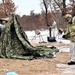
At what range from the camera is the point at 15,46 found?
41.9 ft

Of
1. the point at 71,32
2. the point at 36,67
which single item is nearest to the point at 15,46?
the point at 36,67

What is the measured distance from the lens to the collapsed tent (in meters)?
12.1

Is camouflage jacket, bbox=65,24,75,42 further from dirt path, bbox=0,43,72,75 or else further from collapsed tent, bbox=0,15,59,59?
collapsed tent, bbox=0,15,59,59

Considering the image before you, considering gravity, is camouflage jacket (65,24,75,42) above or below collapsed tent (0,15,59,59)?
above

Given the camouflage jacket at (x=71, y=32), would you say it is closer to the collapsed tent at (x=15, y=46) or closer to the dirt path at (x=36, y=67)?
the dirt path at (x=36, y=67)

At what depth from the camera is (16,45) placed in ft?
42.0

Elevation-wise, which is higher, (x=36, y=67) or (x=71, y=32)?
(x=71, y=32)

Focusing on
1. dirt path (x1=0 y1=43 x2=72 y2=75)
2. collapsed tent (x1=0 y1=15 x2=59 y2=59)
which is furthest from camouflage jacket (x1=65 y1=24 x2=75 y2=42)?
collapsed tent (x1=0 y1=15 x2=59 y2=59)

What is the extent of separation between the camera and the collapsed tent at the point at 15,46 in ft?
39.6

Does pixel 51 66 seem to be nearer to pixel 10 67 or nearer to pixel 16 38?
pixel 10 67

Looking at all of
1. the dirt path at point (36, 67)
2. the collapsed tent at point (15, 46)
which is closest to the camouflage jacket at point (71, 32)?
the dirt path at point (36, 67)

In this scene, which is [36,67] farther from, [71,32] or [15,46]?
[15,46]

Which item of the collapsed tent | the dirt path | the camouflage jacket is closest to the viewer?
the dirt path

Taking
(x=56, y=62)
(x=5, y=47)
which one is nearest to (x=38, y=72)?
(x=56, y=62)
